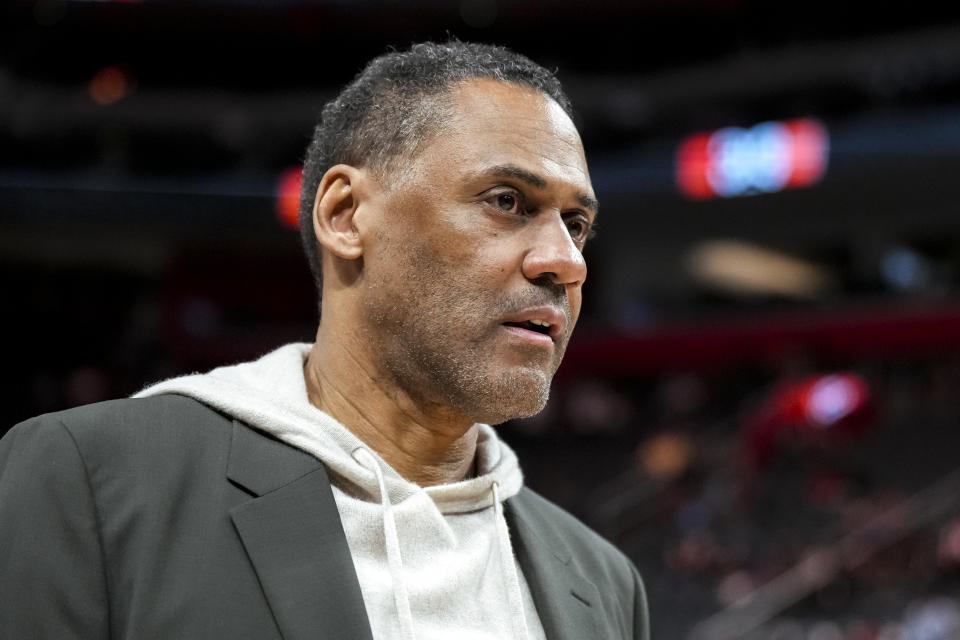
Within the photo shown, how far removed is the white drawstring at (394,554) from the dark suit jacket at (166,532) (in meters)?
0.08

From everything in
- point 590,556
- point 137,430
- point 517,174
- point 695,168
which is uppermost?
point 517,174

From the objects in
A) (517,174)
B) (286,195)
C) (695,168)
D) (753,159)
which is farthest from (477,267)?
(286,195)

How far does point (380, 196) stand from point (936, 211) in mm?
15161

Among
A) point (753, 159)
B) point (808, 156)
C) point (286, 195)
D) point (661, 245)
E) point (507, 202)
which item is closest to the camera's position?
point (507, 202)

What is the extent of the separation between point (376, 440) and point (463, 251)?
0.32 meters

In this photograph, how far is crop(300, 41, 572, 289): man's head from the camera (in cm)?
157

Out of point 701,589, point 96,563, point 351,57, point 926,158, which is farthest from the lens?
point 351,57

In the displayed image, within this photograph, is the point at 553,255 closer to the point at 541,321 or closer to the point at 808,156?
the point at 541,321

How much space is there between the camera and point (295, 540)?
4.36 ft

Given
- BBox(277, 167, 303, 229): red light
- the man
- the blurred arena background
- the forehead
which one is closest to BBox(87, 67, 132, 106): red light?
the blurred arena background

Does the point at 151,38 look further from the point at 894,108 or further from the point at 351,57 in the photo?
the point at 894,108

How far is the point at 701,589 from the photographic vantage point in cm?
1000

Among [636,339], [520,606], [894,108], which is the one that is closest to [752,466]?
[636,339]

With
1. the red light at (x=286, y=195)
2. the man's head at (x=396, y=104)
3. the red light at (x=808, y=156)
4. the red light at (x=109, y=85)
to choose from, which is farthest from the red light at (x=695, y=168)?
the man's head at (x=396, y=104)
